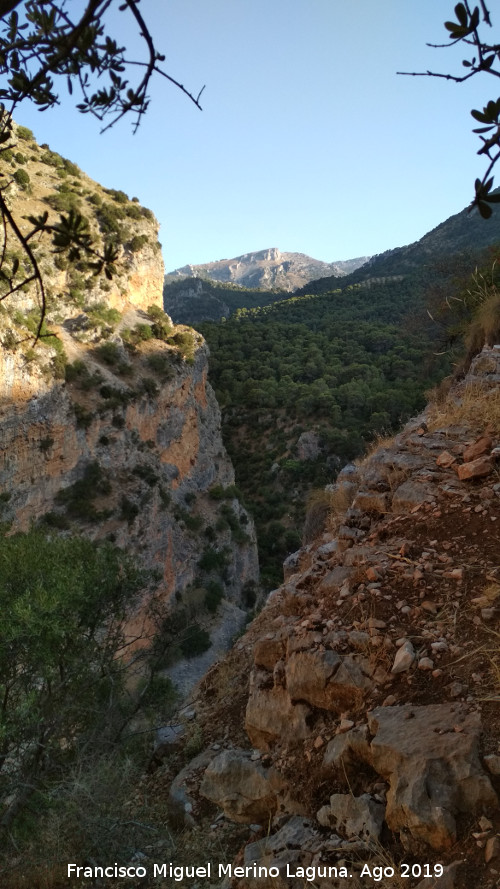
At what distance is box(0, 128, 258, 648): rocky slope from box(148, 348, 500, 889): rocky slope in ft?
43.6

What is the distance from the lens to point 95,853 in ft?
10.5

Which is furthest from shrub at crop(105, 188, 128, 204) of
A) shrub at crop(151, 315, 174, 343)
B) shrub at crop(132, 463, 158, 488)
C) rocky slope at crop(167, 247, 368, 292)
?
rocky slope at crop(167, 247, 368, 292)

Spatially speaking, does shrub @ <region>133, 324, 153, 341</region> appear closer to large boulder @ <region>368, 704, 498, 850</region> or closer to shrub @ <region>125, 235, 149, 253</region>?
shrub @ <region>125, 235, 149, 253</region>

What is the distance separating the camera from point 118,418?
22.9 m

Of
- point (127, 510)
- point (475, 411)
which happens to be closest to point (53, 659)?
point (475, 411)

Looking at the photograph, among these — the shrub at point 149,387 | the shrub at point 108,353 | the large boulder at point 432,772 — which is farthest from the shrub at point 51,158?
the large boulder at point 432,772

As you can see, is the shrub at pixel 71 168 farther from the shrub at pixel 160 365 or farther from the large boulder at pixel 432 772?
the large boulder at pixel 432 772

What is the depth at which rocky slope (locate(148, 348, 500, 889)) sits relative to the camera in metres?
1.95

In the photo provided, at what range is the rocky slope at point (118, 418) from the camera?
1923cm

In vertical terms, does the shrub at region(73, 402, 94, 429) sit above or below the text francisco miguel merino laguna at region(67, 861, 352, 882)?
above

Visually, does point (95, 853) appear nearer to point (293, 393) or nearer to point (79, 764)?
point (79, 764)

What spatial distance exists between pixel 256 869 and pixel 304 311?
189 ft

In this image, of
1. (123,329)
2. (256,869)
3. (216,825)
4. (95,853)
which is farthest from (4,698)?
(123,329)

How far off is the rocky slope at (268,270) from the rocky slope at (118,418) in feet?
338
